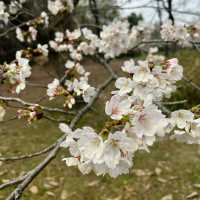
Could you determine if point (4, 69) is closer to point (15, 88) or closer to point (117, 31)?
point (15, 88)

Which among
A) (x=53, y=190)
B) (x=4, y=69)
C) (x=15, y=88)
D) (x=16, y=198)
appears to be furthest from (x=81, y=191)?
(x=16, y=198)

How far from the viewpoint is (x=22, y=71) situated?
2.39m

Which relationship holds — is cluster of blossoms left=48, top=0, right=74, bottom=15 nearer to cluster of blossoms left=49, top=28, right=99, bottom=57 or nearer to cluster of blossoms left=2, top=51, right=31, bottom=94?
cluster of blossoms left=49, top=28, right=99, bottom=57

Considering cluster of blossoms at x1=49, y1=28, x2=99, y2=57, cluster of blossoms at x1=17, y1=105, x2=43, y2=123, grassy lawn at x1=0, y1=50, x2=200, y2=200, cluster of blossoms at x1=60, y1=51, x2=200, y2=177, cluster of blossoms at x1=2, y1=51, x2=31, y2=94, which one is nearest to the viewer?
cluster of blossoms at x1=60, y1=51, x2=200, y2=177

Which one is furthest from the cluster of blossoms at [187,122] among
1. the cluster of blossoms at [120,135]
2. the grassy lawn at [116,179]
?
the grassy lawn at [116,179]

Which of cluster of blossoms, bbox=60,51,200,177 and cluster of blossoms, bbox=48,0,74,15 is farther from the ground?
cluster of blossoms, bbox=48,0,74,15

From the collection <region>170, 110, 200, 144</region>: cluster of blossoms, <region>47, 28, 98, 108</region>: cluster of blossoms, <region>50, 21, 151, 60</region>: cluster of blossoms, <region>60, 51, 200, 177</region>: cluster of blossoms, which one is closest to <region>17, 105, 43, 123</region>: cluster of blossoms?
<region>47, 28, 98, 108</region>: cluster of blossoms

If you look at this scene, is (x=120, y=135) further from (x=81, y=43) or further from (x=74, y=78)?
(x=81, y=43)

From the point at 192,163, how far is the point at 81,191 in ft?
4.13

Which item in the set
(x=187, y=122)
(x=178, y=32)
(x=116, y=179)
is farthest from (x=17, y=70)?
(x=116, y=179)

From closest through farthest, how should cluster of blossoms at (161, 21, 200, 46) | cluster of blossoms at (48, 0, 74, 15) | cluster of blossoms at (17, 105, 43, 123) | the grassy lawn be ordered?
cluster of blossoms at (17, 105, 43, 123) < cluster of blossoms at (161, 21, 200, 46) < the grassy lawn < cluster of blossoms at (48, 0, 74, 15)

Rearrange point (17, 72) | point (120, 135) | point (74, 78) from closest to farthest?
point (120, 135) → point (17, 72) → point (74, 78)

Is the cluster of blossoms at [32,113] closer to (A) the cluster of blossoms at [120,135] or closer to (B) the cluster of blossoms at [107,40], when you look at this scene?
(A) the cluster of blossoms at [120,135]

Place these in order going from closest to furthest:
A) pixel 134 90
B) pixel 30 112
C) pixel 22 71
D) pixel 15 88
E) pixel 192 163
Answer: pixel 134 90 < pixel 30 112 < pixel 22 71 < pixel 15 88 < pixel 192 163
